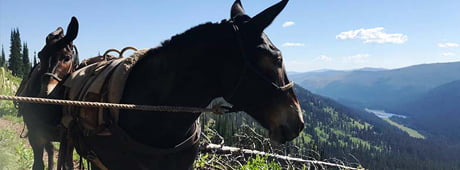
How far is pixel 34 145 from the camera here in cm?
473

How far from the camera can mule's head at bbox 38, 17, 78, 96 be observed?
4.05 meters

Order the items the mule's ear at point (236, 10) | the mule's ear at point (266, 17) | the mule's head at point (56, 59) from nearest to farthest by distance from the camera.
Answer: the mule's ear at point (266, 17), the mule's ear at point (236, 10), the mule's head at point (56, 59)

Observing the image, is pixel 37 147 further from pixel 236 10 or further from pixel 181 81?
pixel 236 10

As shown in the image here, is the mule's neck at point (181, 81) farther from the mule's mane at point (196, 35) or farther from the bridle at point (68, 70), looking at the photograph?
the bridle at point (68, 70)

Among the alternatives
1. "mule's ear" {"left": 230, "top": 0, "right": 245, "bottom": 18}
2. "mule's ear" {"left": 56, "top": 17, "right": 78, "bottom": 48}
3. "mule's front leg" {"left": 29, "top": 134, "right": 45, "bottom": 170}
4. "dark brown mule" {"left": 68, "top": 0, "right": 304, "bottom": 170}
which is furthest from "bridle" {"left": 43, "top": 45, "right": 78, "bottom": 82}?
"mule's ear" {"left": 230, "top": 0, "right": 245, "bottom": 18}

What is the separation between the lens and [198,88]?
2877mm

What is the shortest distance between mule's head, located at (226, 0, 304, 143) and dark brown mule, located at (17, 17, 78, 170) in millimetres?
2146

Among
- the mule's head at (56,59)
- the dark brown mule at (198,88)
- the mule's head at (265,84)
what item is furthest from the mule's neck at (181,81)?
the mule's head at (56,59)

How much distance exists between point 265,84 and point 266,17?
54cm

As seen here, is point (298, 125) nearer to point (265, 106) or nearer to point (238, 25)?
point (265, 106)

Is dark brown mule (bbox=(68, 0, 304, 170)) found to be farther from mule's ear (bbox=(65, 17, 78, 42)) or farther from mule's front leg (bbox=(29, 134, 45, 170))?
mule's front leg (bbox=(29, 134, 45, 170))

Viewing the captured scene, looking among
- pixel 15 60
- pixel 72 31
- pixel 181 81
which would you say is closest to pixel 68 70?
pixel 72 31

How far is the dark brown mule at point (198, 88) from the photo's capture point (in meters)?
2.74

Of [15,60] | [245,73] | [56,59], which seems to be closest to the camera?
[245,73]
